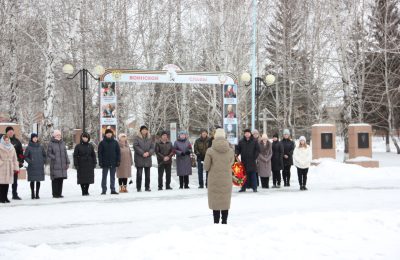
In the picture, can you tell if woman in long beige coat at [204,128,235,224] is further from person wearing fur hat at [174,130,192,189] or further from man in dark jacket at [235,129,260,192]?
person wearing fur hat at [174,130,192,189]

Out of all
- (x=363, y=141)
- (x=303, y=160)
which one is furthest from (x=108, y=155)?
(x=363, y=141)

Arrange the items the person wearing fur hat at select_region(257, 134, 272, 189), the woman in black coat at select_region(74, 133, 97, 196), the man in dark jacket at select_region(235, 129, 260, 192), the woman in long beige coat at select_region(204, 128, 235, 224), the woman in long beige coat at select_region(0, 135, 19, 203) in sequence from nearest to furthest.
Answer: the woman in long beige coat at select_region(204, 128, 235, 224) → the woman in long beige coat at select_region(0, 135, 19, 203) → the woman in black coat at select_region(74, 133, 97, 196) → the man in dark jacket at select_region(235, 129, 260, 192) → the person wearing fur hat at select_region(257, 134, 272, 189)

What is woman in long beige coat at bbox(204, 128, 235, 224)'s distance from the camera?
26.3 feet

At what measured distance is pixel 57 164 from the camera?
1288 centimetres

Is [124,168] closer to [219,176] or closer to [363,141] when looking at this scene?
[219,176]

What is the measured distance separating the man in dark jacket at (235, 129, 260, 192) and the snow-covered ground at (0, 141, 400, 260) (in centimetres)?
53

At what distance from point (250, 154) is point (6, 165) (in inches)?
253

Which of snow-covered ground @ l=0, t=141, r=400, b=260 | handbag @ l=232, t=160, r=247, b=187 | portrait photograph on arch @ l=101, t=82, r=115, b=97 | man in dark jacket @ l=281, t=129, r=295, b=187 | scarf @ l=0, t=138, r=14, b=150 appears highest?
A: portrait photograph on arch @ l=101, t=82, r=115, b=97

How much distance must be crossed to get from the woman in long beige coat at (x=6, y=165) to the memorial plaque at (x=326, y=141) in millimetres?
13271

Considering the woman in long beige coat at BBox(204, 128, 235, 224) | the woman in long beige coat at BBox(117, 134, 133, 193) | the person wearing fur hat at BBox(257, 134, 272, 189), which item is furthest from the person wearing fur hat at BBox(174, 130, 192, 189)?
the woman in long beige coat at BBox(204, 128, 235, 224)

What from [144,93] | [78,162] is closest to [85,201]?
[78,162]

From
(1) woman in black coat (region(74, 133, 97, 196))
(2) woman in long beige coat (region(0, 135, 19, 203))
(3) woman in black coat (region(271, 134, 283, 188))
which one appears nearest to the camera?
(2) woman in long beige coat (region(0, 135, 19, 203))

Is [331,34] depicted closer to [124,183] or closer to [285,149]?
[285,149]

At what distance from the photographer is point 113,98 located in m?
17.8
